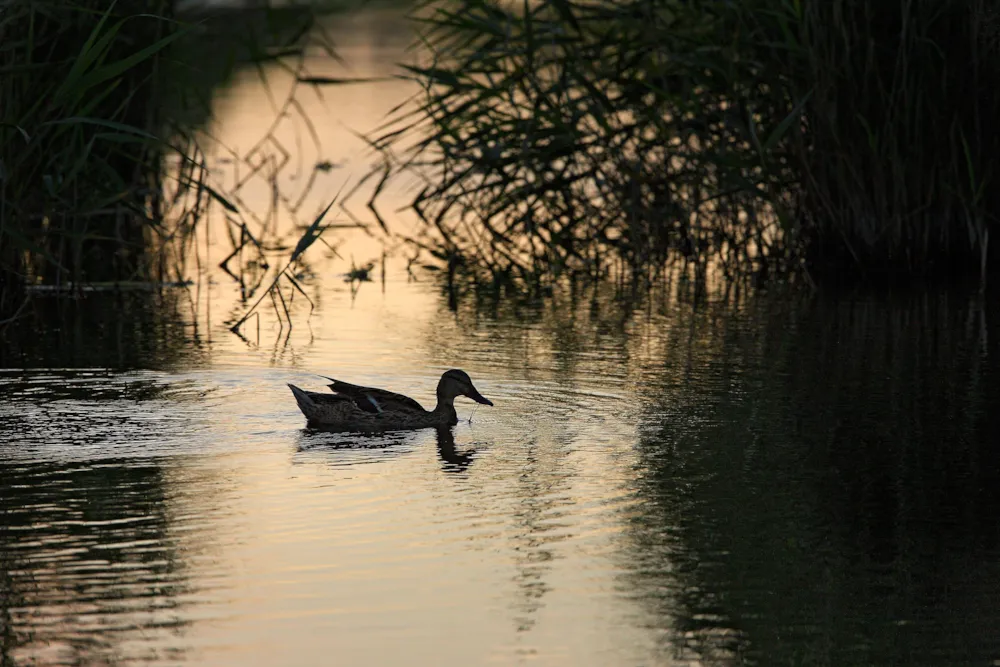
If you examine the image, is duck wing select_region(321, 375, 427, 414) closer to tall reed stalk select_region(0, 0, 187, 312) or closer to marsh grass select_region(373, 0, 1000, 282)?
tall reed stalk select_region(0, 0, 187, 312)

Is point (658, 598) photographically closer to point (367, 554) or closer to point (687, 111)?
point (367, 554)

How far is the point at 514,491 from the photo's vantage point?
7.38 m

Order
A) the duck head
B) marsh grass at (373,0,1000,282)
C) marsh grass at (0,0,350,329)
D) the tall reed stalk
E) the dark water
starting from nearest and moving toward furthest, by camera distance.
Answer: the dark water → the duck head → the tall reed stalk → marsh grass at (0,0,350,329) → marsh grass at (373,0,1000,282)

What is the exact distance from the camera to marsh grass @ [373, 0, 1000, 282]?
12.7 m

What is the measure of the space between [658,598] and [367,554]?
102cm

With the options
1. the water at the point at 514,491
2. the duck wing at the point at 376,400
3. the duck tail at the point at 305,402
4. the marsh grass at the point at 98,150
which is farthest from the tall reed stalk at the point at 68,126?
the duck wing at the point at 376,400

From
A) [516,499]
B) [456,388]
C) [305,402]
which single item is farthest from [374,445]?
[516,499]

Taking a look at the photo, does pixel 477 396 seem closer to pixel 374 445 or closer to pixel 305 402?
pixel 374 445

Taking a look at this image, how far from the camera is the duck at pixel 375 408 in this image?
28.4 feet

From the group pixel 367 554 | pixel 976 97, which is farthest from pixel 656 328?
pixel 367 554

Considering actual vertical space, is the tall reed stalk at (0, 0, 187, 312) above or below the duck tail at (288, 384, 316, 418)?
above

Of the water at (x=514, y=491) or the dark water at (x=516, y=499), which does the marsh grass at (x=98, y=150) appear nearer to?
the water at (x=514, y=491)

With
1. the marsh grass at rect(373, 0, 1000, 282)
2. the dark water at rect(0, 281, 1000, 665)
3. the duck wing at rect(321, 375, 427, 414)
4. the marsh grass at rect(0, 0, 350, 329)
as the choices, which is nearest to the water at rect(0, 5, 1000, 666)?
the dark water at rect(0, 281, 1000, 665)

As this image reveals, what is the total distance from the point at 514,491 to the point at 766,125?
21.9 feet
